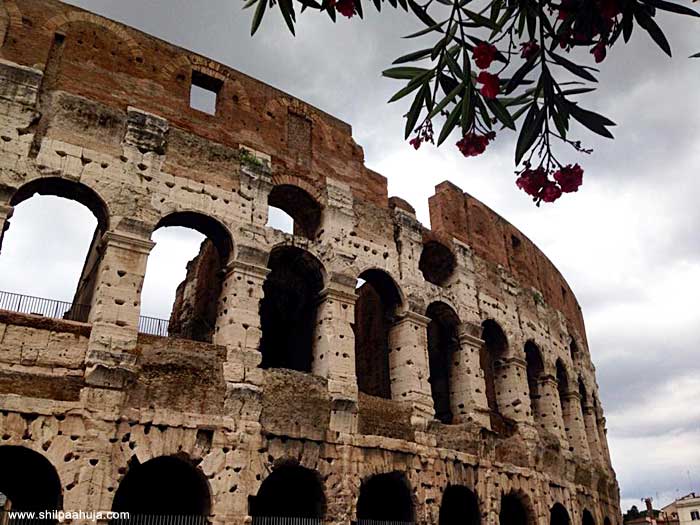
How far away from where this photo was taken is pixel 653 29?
2.71 metres

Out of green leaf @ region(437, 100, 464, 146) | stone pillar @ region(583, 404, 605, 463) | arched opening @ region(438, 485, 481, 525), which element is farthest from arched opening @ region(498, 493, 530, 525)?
green leaf @ region(437, 100, 464, 146)

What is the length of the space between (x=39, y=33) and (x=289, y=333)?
8.35 metres

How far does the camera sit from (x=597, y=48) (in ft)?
9.30

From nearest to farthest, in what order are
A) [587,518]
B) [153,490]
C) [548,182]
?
1. [548,182]
2. [153,490]
3. [587,518]

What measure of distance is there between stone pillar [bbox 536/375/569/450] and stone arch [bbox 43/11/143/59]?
520 inches

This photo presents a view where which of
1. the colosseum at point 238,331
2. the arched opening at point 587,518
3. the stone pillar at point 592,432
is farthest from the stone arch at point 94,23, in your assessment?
the stone pillar at point 592,432

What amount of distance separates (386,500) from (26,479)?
22.3 ft

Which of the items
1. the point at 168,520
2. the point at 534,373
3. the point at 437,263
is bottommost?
the point at 168,520

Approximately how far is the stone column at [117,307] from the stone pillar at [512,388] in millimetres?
9793

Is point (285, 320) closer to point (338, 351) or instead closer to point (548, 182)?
point (338, 351)

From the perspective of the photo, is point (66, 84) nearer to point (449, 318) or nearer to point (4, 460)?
point (4, 460)

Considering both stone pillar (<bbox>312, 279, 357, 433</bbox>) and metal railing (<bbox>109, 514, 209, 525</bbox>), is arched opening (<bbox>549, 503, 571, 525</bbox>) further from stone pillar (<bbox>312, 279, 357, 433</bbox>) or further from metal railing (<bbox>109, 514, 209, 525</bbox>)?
metal railing (<bbox>109, 514, 209, 525</bbox>)

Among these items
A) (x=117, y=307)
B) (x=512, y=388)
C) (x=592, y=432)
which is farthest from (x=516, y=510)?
(x=117, y=307)

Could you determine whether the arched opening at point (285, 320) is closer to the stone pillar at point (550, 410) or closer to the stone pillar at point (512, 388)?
the stone pillar at point (512, 388)
